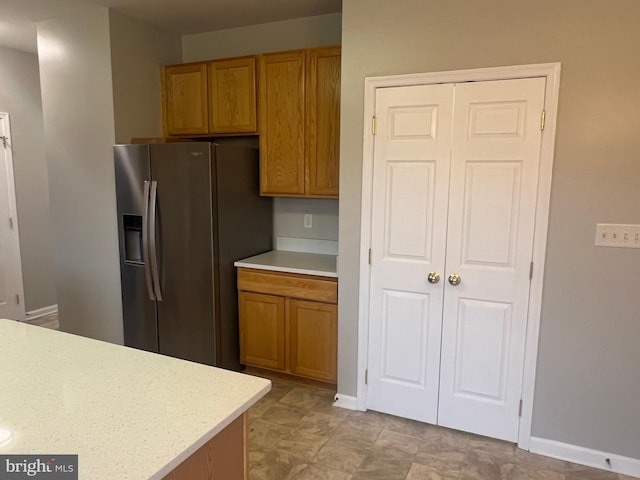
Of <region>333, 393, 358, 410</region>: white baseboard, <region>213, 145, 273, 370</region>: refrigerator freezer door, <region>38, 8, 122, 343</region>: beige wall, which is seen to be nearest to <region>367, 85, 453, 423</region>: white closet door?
<region>333, 393, 358, 410</region>: white baseboard

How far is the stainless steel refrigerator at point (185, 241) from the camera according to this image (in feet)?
9.55

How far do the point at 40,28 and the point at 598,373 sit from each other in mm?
4485

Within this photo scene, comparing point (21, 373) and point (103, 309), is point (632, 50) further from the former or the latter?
point (103, 309)

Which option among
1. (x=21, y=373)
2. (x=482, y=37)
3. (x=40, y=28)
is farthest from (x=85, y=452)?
(x=40, y=28)

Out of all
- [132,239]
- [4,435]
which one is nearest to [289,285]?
[132,239]

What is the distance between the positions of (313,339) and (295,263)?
0.55 m

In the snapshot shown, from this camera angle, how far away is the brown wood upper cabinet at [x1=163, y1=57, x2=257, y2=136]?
3.24 metres

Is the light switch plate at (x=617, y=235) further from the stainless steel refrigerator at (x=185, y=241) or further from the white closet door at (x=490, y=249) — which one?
the stainless steel refrigerator at (x=185, y=241)

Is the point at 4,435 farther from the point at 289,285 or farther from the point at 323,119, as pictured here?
the point at 323,119

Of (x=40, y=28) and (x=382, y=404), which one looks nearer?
(x=382, y=404)

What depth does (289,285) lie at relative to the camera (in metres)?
2.98

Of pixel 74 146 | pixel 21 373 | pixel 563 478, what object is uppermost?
pixel 74 146

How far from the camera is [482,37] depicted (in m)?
2.22

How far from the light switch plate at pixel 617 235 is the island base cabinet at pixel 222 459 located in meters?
1.93
